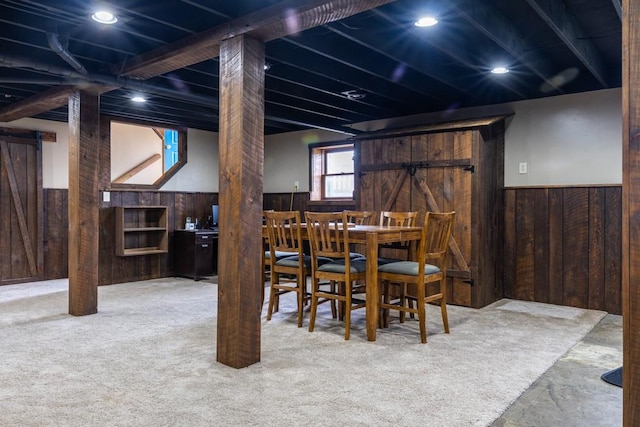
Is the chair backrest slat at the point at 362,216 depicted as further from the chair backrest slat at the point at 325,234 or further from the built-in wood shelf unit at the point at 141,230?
the built-in wood shelf unit at the point at 141,230

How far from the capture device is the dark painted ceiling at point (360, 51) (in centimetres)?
Answer: 295

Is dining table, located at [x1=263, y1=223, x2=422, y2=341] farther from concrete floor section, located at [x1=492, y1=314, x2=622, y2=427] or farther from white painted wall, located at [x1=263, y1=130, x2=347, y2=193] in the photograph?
white painted wall, located at [x1=263, y1=130, x2=347, y2=193]

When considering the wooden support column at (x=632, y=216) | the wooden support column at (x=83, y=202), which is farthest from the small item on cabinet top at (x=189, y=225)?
the wooden support column at (x=632, y=216)

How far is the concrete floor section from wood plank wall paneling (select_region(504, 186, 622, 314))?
1397 mm

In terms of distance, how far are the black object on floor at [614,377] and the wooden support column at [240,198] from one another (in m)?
2.13

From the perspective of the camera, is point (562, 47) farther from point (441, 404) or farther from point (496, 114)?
point (441, 404)

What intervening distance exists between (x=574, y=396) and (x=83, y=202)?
407 cm

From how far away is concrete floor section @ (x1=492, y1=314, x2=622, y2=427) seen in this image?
224cm

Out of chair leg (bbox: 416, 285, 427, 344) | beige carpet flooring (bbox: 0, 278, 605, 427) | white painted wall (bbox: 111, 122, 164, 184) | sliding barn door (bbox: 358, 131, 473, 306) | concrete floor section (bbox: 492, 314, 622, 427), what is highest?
white painted wall (bbox: 111, 122, 164, 184)

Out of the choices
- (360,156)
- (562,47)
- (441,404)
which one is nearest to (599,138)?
(562,47)

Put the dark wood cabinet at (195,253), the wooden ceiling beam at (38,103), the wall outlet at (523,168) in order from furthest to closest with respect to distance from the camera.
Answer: the dark wood cabinet at (195,253) → the wall outlet at (523,168) → the wooden ceiling beam at (38,103)

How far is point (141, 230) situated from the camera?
6297 millimetres

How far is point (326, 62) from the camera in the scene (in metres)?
4.09

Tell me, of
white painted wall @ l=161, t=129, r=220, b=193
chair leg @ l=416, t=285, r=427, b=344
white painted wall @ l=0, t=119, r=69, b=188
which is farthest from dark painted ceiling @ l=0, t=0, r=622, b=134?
chair leg @ l=416, t=285, r=427, b=344
